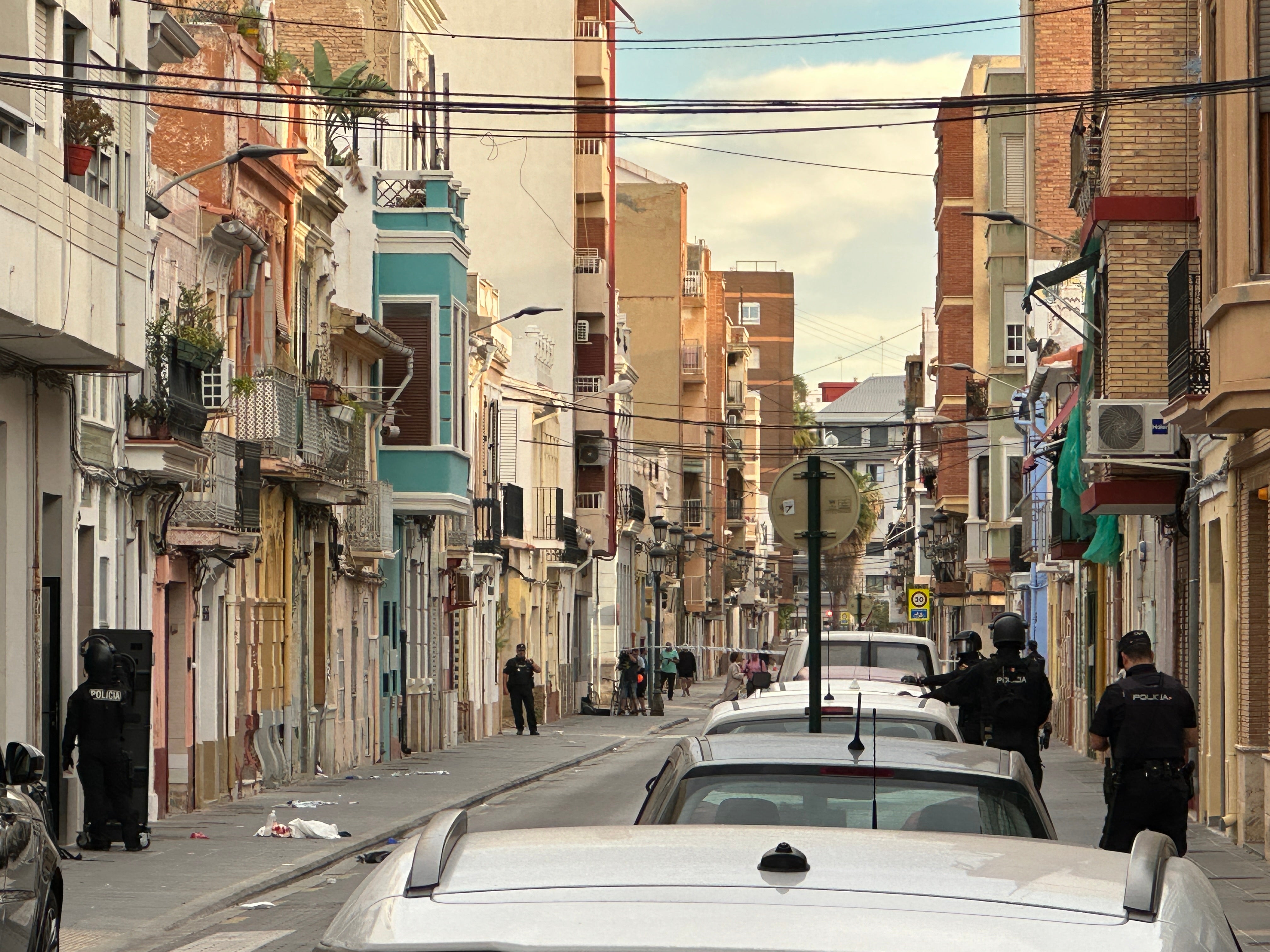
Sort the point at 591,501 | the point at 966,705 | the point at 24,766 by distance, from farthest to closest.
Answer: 1. the point at 591,501
2. the point at 966,705
3. the point at 24,766

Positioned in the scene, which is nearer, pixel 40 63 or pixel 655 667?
pixel 40 63

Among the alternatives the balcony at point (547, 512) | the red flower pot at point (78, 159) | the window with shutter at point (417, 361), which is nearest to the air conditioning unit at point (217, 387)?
the red flower pot at point (78, 159)

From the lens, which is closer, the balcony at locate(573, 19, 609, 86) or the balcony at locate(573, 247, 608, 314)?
the balcony at locate(573, 247, 608, 314)

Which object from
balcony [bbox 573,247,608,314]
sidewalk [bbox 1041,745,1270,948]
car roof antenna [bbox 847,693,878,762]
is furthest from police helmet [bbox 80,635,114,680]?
balcony [bbox 573,247,608,314]

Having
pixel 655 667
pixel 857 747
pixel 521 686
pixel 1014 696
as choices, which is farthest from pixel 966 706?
pixel 655 667

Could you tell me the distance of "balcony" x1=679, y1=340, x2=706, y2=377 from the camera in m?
98.6

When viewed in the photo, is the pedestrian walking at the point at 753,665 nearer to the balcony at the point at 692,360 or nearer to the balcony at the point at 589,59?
the balcony at the point at 692,360

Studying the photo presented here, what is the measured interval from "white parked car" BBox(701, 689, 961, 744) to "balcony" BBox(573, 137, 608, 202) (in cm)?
5365

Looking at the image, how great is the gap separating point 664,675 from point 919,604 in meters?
12.8

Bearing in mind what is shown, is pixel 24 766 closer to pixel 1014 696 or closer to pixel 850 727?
pixel 850 727

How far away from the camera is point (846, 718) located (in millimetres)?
12016

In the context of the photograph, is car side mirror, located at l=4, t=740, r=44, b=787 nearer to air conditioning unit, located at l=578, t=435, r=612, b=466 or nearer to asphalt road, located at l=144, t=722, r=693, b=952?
asphalt road, located at l=144, t=722, r=693, b=952

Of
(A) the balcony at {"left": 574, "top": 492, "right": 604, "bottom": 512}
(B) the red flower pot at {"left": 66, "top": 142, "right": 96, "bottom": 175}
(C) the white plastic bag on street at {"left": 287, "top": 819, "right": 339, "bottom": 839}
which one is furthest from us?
(A) the balcony at {"left": 574, "top": 492, "right": 604, "bottom": 512}

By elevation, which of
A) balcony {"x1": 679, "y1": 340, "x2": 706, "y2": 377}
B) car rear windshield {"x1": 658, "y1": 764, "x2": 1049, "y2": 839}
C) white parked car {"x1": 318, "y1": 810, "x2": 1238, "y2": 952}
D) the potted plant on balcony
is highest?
balcony {"x1": 679, "y1": 340, "x2": 706, "y2": 377}
